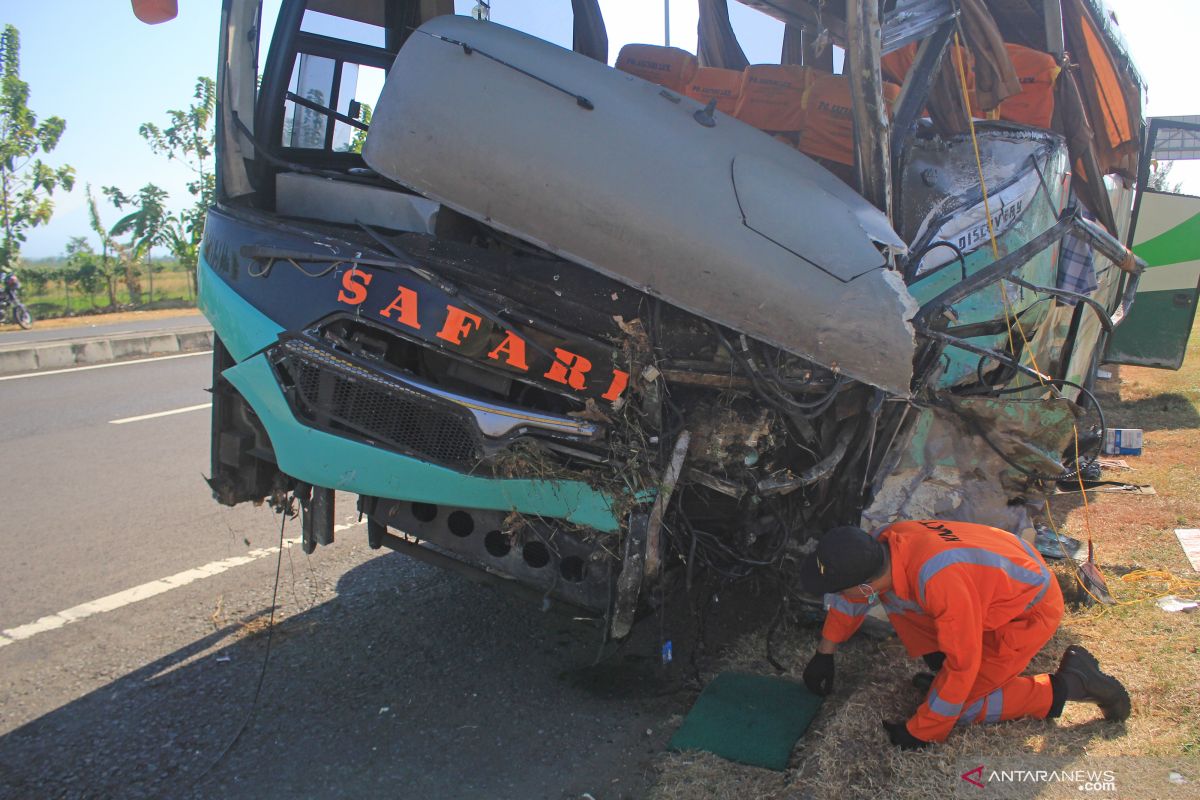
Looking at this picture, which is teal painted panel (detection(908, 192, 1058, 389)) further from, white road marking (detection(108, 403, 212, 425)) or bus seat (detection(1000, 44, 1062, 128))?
white road marking (detection(108, 403, 212, 425))

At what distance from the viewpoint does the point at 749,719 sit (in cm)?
297

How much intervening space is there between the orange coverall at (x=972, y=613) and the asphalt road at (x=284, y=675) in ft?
2.94

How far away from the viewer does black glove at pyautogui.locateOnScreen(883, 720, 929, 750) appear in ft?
8.93

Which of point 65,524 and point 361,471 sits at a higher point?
point 361,471

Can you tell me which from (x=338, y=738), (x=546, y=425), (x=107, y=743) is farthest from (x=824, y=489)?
(x=107, y=743)

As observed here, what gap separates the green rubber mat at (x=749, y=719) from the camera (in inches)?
110

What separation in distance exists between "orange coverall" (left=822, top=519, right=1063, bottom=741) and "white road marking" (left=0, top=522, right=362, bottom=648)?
3.08 metres

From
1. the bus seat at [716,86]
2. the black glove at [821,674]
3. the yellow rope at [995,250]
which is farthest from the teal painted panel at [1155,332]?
the black glove at [821,674]

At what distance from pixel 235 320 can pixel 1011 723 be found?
2932mm

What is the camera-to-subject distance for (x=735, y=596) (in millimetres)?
3832

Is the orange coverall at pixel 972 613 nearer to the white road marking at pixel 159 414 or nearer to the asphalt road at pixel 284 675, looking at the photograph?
the asphalt road at pixel 284 675

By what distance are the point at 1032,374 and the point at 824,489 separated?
87cm

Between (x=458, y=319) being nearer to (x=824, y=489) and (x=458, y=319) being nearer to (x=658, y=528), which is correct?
(x=658, y=528)

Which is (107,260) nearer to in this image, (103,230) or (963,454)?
(103,230)
